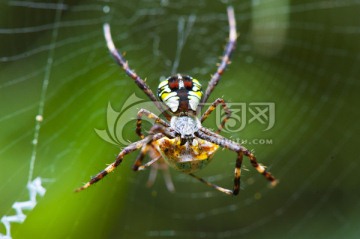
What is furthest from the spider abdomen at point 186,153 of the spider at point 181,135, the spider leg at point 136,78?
the spider leg at point 136,78

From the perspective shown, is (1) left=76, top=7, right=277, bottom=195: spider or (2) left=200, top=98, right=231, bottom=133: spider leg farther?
(2) left=200, top=98, right=231, bottom=133: spider leg

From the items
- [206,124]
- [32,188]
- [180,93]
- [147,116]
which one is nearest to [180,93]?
[180,93]

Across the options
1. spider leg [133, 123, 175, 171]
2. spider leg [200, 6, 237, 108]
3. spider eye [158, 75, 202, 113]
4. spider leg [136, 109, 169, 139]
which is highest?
spider leg [200, 6, 237, 108]

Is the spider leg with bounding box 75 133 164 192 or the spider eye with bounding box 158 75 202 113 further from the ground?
the spider eye with bounding box 158 75 202 113

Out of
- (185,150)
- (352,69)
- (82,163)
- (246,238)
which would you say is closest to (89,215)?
(82,163)

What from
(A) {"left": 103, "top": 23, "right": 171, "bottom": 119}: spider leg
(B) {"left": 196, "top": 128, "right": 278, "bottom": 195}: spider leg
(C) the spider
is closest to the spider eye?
(C) the spider

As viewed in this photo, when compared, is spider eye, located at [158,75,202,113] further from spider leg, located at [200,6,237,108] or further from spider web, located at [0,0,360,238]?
spider web, located at [0,0,360,238]

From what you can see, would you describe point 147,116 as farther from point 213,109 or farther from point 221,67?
point 221,67

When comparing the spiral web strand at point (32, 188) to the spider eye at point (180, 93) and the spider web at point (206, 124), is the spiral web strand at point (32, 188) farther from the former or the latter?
the spider eye at point (180, 93)

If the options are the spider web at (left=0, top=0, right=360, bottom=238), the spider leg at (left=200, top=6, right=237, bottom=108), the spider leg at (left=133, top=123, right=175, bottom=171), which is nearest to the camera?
the spider leg at (left=133, top=123, right=175, bottom=171)
